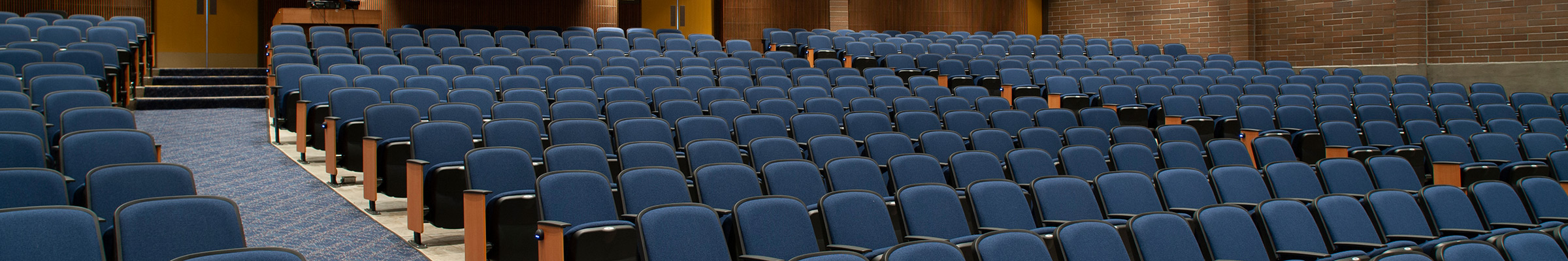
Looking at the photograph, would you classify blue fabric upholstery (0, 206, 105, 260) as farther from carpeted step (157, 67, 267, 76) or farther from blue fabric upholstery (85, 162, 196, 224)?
carpeted step (157, 67, 267, 76)

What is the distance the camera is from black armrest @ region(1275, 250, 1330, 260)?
210cm

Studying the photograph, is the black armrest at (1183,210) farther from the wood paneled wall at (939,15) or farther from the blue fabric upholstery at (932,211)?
the wood paneled wall at (939,15)

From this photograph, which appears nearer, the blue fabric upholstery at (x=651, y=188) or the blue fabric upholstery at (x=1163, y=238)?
the blue fabric upholstery at (x=1163, y=238)

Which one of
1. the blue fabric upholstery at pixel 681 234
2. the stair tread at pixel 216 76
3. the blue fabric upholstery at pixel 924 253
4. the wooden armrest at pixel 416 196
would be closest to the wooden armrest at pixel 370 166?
the wooden armrest at pixel 416 196

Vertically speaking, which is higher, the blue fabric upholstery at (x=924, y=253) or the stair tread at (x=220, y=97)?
the stair tread at (x=220, y=97)

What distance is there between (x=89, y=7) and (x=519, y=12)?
271cm

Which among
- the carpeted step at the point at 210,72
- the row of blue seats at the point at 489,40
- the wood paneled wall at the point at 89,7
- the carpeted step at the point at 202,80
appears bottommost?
the carpeted step at the point at 202,80

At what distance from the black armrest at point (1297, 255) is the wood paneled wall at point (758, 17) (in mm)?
6085

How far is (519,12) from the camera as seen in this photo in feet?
25.3

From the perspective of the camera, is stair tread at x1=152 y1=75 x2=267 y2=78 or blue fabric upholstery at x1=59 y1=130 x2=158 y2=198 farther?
stair tread at x1=152 y1=75 x2=267 y2=78

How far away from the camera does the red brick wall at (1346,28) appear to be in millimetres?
6477

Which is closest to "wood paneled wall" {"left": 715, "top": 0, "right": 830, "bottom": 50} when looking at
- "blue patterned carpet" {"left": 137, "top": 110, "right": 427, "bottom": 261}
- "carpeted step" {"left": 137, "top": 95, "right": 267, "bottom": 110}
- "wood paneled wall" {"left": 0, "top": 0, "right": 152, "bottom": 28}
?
"carpeted step" {"left": 137, "top": 95, "right": 267, "bottom": 110}

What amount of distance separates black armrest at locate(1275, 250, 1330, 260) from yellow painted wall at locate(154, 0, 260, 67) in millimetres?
6912

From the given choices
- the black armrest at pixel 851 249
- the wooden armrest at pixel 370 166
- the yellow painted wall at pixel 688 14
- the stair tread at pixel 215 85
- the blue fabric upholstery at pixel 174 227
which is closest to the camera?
the blue fabric upholstery at pixel 174 227
